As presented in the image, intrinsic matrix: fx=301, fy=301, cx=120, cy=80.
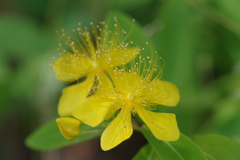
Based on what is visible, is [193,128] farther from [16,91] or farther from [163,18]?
[16,91]

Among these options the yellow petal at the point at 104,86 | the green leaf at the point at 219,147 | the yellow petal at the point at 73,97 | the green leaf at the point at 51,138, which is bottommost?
the green leaf at the point at 51,138

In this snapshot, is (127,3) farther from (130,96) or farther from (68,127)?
(68,127)

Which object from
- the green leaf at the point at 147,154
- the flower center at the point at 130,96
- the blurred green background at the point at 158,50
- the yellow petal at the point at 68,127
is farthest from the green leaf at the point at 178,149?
the blurred green background at the point at 158,50

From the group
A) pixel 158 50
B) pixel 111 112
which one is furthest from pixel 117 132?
pixel 158 50

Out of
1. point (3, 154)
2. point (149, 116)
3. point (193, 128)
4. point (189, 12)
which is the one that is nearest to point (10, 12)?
point (3, 154)

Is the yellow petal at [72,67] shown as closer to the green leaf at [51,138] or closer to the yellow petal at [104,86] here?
the yellow petal at [104,86]
